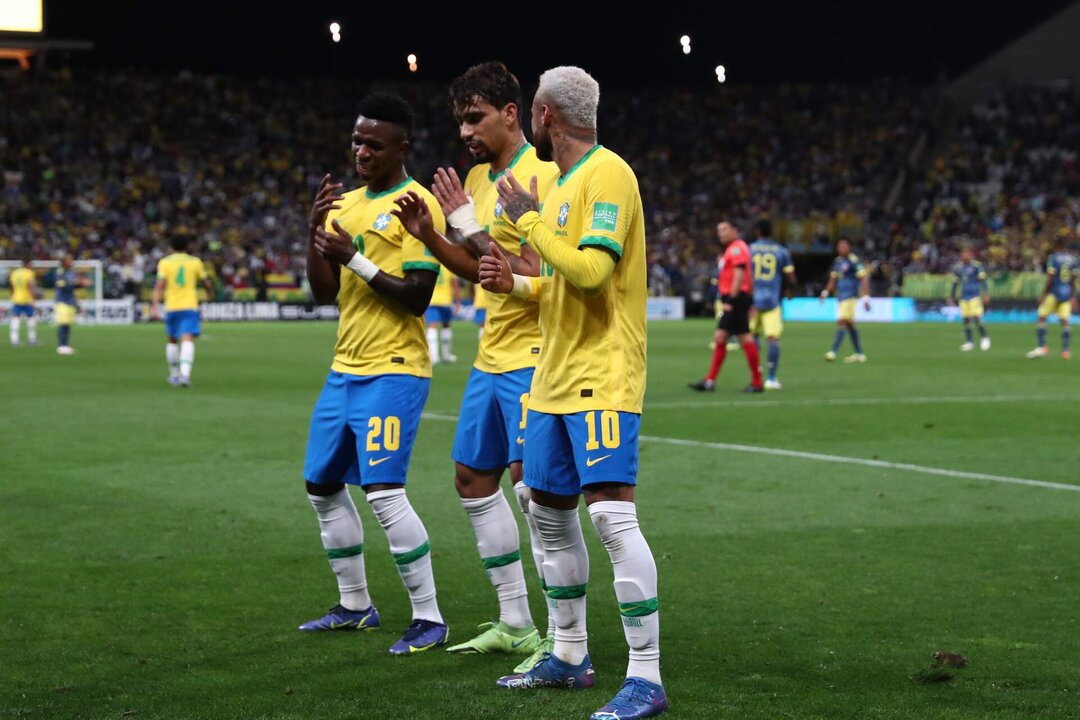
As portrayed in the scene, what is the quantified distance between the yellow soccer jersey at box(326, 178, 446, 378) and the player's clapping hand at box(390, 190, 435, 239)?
60 cm

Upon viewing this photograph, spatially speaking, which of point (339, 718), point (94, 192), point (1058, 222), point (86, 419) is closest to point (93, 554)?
point (339, 718)

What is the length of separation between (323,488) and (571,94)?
2172mm

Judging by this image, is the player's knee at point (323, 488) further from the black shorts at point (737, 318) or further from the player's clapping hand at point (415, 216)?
the black shorts at point (737, 318)

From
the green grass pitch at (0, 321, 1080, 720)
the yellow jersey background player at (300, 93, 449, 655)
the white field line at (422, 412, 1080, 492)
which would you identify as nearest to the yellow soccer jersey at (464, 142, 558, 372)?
the yellow jersey background player at (300, 93, 449, 655)

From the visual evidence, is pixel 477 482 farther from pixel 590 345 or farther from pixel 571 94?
pixel 571 94

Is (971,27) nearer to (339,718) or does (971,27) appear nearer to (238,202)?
(238,202)

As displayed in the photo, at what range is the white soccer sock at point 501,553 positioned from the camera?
5902 mm

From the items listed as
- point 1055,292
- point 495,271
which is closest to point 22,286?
point 1055,292

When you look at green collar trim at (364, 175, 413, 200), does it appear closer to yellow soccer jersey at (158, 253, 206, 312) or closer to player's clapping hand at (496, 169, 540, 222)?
player's clapping hand at (496, 169, 540, 222)

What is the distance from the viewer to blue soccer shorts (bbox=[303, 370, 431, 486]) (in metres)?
5.95

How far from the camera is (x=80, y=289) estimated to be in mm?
45312

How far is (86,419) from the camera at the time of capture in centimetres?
1496

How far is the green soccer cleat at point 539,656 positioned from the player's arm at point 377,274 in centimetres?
145

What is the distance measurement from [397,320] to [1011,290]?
43948mm
